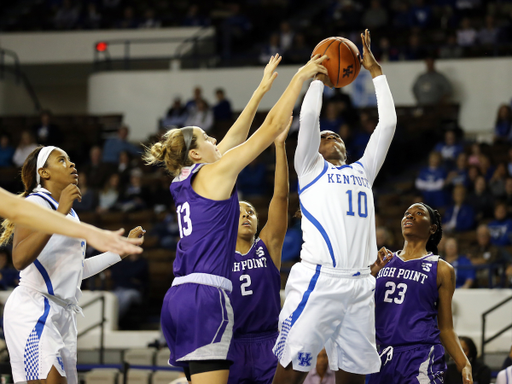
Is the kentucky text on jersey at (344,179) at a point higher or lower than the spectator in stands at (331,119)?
lower

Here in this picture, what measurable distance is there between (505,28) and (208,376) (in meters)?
12.5

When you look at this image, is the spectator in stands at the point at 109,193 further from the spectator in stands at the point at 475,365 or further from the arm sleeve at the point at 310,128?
the arm sleeve at the point at 310,128

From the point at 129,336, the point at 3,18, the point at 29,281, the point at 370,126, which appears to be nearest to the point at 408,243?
the point at 29,281

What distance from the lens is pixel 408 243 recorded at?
200 inches

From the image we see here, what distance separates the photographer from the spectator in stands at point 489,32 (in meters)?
14.3

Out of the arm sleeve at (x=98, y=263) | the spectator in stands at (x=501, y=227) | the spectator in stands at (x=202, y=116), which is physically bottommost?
the arm sleeve at (x=98, y=263)

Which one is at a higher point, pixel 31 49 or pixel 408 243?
pixel 31 49

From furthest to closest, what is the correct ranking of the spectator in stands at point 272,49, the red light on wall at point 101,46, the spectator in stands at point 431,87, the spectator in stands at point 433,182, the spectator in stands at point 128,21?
the spectator in stands at point 128,21, the red light on wall at point 101,46, the spectator in stands at point 272,49, the spectator in stands at point 431,87, the spectator in stands at point 433,182

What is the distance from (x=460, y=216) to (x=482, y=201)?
400 millimetres

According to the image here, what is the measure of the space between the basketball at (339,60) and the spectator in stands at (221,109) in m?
9.56

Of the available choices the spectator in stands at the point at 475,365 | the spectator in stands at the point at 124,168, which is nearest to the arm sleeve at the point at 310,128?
the spectator in stands at the point at 475,365

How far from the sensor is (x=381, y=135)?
14.7ft

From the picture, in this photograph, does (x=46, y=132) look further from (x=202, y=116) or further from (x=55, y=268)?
(x=55, y=268)

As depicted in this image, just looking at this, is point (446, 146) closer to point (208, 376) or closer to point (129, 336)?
point (129, 336)
